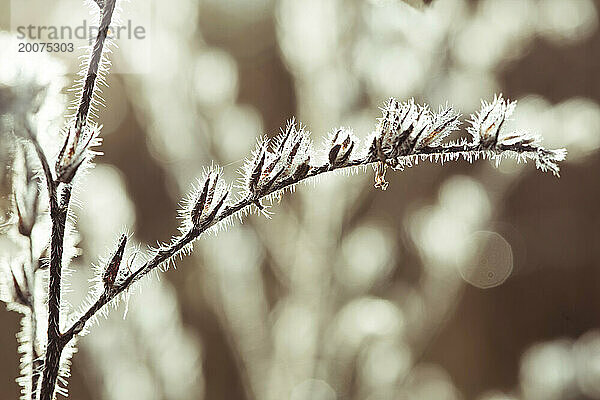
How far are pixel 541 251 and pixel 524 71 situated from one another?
11.1 inches

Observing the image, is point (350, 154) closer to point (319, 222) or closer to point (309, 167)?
point (309, 167)

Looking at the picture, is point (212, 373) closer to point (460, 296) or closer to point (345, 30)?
point (460, 296)

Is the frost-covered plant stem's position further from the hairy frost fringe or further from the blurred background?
the blurred background

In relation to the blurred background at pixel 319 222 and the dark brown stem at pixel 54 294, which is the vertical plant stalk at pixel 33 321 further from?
the blurred background at pixel 319 222

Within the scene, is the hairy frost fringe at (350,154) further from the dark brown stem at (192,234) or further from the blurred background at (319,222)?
the blurred background at (319,222)

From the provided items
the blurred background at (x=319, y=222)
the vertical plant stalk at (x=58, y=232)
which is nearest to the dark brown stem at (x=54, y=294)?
the vertical plant stalk at (x=58, y=232)

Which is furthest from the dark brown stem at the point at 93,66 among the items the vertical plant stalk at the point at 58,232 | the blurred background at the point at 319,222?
the blurred background at the point at 319,222

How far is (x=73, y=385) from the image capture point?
84 cm

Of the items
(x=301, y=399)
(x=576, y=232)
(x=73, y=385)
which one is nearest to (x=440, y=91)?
(x=301, y=399)

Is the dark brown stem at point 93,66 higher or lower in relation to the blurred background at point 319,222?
lower

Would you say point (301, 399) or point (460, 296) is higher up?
point (460, 296)

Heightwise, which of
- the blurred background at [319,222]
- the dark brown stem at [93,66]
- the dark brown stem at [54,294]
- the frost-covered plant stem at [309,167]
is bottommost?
the dark brown stem at [54,294]

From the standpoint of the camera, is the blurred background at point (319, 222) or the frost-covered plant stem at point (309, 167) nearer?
the frost-covered plant stem at point (309, 167)

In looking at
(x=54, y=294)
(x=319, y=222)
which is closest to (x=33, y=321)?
(x=54, y=294)
